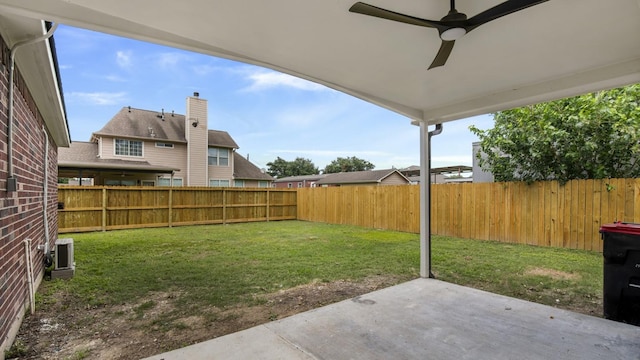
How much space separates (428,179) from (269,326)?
2.94 metres

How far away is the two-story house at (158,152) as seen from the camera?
13336 millimetres

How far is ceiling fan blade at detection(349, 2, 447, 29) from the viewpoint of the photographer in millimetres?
1980

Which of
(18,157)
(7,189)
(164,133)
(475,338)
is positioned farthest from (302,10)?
(164,133)

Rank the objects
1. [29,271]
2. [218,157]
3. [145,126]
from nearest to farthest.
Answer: [29,271] < [145,126] < [218,157]

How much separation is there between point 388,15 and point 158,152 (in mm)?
15686

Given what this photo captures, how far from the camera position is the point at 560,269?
510cm

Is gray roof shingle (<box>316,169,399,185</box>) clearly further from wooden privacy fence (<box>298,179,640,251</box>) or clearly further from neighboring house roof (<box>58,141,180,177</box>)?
neighboring house roof (<box>58,141,180,177</box>)

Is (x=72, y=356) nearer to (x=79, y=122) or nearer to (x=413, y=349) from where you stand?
(x=413, y=349)

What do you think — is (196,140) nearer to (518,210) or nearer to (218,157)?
(218,157)

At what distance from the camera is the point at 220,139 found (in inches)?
699

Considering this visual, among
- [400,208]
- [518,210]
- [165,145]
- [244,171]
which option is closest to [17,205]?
[518,210]

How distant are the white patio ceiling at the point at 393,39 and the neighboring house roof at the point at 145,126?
551 inches

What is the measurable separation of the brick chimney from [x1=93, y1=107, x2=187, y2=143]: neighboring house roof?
0.53 m

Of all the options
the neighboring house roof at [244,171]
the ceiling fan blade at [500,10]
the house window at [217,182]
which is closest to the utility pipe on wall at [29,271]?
the ceiling fan blade at [500,10]
